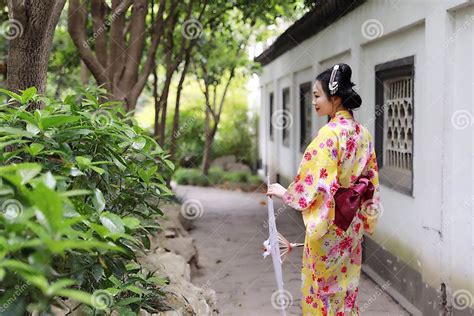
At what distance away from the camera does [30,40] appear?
4.25 metres

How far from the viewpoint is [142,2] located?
8.28 metres

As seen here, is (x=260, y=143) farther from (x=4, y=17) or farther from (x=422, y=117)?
(x=422, y=117)

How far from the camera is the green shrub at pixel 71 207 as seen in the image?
2088mm

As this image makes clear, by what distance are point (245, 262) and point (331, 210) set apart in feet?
14.2

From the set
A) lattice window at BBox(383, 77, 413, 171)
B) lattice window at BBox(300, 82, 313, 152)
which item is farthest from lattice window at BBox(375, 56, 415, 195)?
lattice window at BBox(300, 82, 313, 152)

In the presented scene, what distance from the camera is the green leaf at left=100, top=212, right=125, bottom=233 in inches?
104

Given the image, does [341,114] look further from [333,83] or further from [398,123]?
[398,123]

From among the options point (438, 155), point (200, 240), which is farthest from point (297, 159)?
point (438, 155)

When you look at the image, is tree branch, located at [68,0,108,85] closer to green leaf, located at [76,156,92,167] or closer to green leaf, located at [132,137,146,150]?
green leaf, located at [132,137,146,150]

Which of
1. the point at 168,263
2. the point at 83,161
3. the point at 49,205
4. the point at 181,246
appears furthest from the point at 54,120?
the point at 181,246

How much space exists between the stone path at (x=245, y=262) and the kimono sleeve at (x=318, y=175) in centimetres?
210

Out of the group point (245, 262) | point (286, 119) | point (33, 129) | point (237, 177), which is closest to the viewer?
point (33, 129)

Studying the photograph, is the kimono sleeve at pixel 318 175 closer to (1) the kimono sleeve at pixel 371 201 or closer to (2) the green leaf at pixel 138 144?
(1) the kimono sleeve at pixel 371 201

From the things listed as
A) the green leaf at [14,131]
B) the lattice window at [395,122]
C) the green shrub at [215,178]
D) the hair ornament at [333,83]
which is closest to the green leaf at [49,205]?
the green leaf at [14,131]
